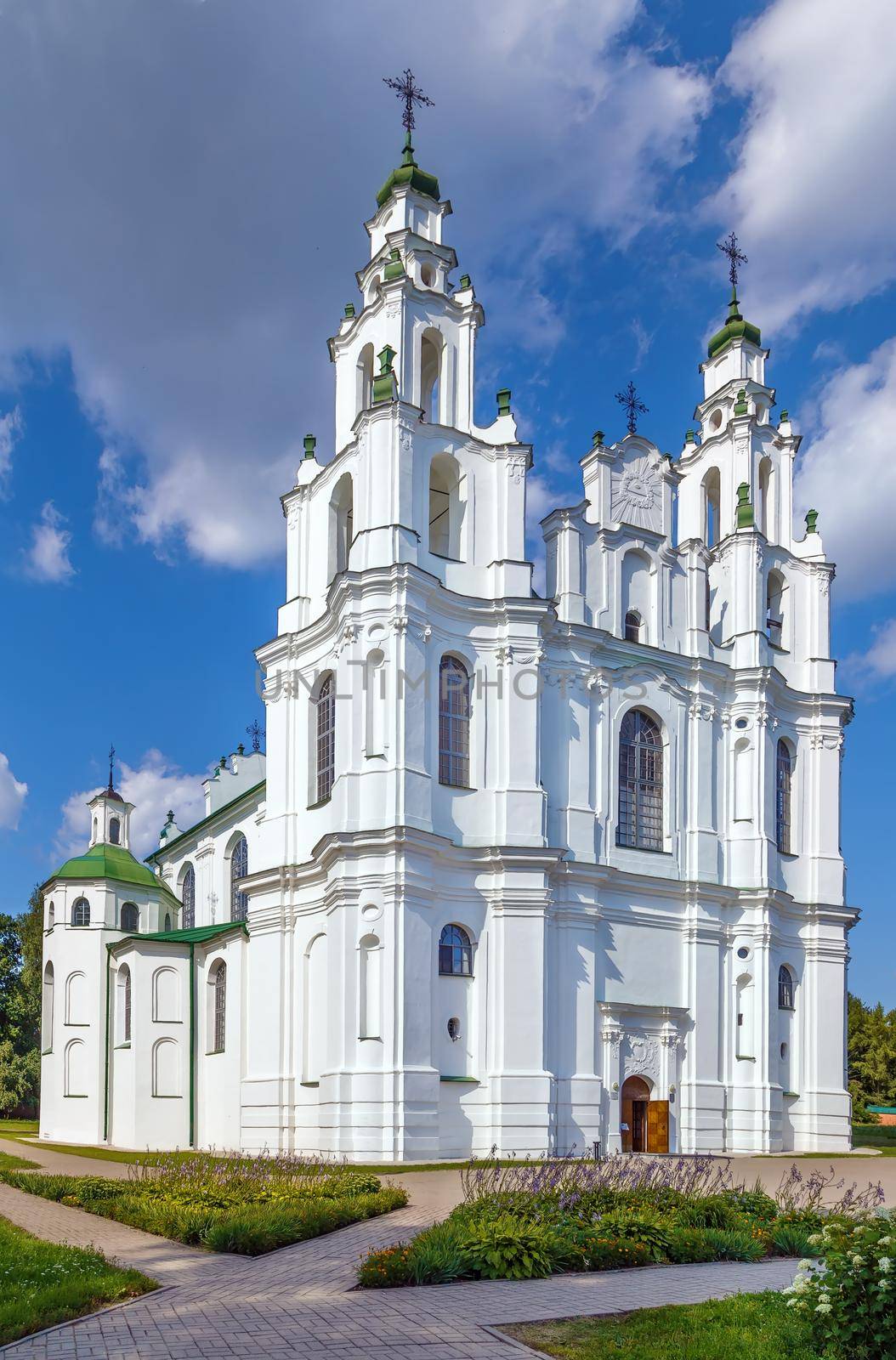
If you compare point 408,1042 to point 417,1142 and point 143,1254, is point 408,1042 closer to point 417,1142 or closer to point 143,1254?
point 417,1142

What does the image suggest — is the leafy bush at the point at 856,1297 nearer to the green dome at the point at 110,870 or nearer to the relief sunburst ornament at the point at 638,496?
the relief sunburst ornament at the point at 638,496

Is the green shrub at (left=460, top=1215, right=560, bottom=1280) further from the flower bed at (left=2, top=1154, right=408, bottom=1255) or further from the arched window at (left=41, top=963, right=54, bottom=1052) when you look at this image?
the arched window at (left=41, top=963, right=54, bottom=1052)

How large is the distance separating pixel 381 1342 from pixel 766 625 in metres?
30.9

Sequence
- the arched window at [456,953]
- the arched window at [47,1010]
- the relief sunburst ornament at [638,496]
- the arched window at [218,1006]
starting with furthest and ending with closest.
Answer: the arched window at [47,1010] → the relief sunburst ornament at [638,496] → the arched window at [218,1006] → the arched window at [456,953]

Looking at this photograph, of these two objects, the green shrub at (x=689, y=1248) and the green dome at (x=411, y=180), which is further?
the green dome at (x=411, y=180)

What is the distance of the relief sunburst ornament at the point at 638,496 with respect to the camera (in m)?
35.2

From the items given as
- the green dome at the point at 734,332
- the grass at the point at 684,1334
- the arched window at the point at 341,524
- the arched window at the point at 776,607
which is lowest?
the grass at the point at 684,1334

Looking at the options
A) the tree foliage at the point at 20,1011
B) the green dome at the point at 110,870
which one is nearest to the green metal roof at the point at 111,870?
the green dome at the point at 110,870

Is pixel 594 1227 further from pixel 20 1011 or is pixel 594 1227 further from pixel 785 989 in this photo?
pixel 20 1011

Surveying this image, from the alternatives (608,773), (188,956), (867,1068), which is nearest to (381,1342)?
(608,773)

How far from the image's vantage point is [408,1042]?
2697cm

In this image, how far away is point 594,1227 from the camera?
13.4m

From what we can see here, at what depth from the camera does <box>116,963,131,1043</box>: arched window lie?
1496 inches

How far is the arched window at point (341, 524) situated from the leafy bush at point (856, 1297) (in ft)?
84.6
